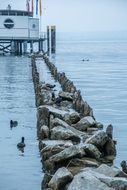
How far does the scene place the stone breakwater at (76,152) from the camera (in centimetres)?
1888

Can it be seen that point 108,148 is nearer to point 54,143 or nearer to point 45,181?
point 54,143

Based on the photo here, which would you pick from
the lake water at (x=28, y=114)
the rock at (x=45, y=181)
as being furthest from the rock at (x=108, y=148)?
the rock at (x=45, y=181)

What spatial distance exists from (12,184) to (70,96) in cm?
2145

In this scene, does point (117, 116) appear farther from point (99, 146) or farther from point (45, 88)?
point (99, 146)

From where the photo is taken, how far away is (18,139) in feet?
102

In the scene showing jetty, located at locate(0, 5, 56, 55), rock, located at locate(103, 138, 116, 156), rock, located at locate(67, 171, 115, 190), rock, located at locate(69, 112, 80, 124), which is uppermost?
rock, located at locate(67, 171, 115, 190)

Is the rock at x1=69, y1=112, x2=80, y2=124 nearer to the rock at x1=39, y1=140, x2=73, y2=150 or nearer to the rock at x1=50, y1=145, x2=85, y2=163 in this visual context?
the rock at x1=39, y1=140, x2=73, y2=150

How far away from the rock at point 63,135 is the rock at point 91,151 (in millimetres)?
2894

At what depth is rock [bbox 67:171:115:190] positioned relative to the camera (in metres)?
18.1

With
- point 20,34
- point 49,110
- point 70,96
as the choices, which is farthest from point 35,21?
point 49,110

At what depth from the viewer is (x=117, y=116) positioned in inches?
1639

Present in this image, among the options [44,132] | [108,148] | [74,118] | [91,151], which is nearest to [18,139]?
[44,132]

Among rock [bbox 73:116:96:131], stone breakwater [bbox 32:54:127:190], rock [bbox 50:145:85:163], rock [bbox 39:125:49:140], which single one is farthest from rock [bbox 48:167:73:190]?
rock [bbox 73:116:96:131]

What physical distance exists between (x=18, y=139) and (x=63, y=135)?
4.20m
